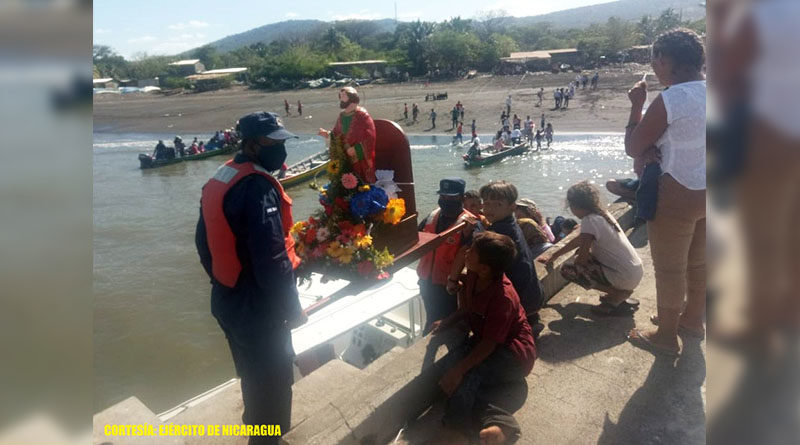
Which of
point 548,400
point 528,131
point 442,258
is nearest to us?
point 548,400

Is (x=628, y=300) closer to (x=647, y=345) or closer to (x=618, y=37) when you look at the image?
(x=647, y=345)

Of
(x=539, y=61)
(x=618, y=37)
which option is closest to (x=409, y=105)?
(x=539, y=61)

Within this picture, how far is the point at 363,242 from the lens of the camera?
3910mm

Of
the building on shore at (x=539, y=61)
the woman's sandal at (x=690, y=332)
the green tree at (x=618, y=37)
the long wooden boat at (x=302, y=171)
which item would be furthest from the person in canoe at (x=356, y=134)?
the green tree at (x=618, y=37)

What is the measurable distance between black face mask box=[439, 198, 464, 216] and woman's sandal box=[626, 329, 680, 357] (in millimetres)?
1860

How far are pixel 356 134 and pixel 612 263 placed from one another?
2406 millimetres

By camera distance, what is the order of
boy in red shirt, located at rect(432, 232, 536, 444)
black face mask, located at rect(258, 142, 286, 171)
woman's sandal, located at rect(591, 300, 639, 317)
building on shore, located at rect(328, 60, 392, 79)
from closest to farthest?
black face mask, located at rect(258, 142, 286, 171)
boy in red shirt, located at rect(432, 232, 536, 444)
woman's sandal, located at rect(591, 300, 639, 317)
building on shore, located at rect(328, 60, 392, 79)

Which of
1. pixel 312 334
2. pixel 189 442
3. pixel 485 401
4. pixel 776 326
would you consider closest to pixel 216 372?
pixel 312 334

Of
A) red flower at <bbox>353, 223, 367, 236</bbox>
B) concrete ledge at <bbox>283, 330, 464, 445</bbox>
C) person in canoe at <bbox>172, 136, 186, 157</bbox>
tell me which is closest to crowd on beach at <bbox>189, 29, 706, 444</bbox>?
concrete ledge at <bbox>283, 330, 464, 445</bbox>

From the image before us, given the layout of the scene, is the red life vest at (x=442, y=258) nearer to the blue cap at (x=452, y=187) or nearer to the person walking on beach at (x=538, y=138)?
the blue cap at (x=452, y=187)

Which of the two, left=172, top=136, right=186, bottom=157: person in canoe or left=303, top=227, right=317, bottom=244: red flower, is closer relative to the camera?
left=303, top=227, right=317, bottom=244: red flower

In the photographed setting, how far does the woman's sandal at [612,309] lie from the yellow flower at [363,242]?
2126 mm

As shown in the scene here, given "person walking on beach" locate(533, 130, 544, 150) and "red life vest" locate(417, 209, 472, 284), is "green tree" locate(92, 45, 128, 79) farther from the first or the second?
"red life vest" locate(417, 209, 472, 284)

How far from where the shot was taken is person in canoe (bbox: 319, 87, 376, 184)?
4160 millimetres
